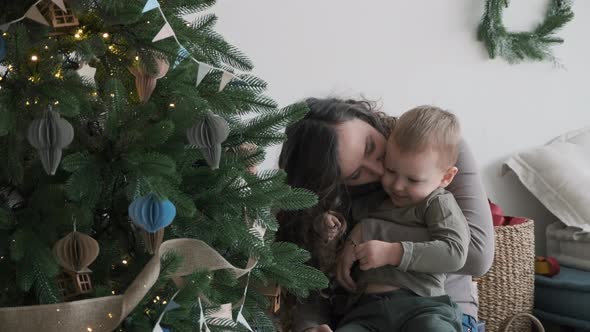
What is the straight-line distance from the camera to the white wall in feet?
7.99

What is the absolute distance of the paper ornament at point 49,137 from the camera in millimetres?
841

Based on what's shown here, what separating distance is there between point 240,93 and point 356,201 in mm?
749

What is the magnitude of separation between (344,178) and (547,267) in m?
1.43

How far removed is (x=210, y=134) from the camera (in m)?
0.95

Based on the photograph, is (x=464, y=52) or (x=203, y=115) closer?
(x=203, y=115)

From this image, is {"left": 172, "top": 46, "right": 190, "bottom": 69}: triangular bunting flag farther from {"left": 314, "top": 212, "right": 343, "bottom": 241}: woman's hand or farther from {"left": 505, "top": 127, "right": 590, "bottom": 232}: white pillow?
{"left": 505, "top": 127, "right": 590, "bottom": 232}: white pillow

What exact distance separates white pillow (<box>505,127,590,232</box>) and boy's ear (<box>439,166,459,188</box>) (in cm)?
128

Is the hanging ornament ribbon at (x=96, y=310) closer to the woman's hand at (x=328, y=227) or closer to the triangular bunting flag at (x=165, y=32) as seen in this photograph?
the triangular bunting flag at (x=165, y=32)

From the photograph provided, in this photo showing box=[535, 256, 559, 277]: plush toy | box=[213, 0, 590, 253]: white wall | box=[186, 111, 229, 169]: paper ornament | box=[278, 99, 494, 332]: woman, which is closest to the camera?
box=[186, 111, 229, 169]: paper ornament

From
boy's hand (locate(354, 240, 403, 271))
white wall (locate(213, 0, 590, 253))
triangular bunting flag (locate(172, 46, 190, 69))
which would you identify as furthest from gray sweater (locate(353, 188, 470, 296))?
triangular bunting flag (locate(172, 46, 190, 69))

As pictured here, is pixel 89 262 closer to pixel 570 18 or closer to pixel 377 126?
pixel 377 126

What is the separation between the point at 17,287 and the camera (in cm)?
96


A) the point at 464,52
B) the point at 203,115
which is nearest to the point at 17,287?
the point at 203,115

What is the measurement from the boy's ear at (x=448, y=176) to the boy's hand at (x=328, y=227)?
27 cm
